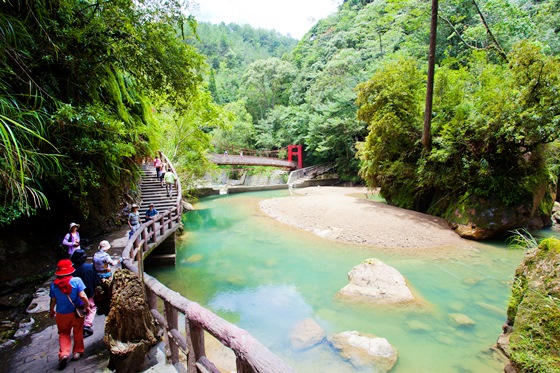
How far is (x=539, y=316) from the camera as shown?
3453 millimetres

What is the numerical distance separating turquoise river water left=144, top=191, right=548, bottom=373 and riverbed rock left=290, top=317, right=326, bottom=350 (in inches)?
5.1

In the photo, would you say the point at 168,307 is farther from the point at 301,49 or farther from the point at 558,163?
the point at 301,49

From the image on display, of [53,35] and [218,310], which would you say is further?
[218,310]

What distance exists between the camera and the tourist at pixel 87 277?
3454 mm

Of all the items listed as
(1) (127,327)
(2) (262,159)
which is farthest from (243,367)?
(2) (262,159)

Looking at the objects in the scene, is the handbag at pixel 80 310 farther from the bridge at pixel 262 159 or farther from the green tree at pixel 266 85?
the green tree at pixel 266 85

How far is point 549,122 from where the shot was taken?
855 cm

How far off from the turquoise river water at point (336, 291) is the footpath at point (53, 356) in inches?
96.3

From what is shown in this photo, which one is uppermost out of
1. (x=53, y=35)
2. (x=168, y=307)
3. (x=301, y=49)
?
(x=301, y=49)

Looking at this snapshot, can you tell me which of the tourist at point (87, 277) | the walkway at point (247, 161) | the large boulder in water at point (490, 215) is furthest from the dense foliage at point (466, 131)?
the walkway at point (247, 161)

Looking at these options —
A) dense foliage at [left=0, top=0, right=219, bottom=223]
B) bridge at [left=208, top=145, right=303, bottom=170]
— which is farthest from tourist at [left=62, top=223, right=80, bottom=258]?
bridge at [left=208, top=145, right=303, bottom=170]

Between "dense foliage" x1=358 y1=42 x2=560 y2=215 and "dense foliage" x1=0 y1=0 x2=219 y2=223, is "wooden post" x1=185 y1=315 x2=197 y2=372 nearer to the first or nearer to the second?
"dense foliage" x1=0 y1=0 x2=219 y2=223

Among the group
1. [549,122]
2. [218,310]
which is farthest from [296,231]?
[549,122]

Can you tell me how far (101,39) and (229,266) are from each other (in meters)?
6.81
